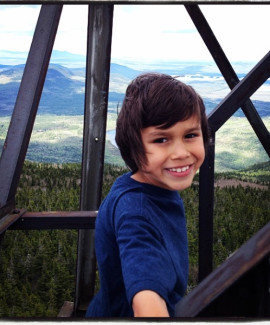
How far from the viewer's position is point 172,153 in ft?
4.56

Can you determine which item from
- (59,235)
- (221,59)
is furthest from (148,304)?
(59,235)

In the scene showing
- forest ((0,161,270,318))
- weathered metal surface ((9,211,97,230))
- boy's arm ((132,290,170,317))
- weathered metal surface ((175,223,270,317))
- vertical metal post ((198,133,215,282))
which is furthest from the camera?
forest ((0,161,270,318))

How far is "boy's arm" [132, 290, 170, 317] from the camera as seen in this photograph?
1.07 metres

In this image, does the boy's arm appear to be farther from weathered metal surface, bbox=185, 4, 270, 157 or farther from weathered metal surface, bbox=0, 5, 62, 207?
weathered metal surface, bbox=185, 4, 270, 157

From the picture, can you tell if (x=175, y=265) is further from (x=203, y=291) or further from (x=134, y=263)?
(x=203, y=291)

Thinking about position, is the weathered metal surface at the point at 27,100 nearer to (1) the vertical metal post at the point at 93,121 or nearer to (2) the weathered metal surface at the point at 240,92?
(1) the vertical metal post at the point at 93,121

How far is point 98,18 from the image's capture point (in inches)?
105

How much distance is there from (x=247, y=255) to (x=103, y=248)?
726mm

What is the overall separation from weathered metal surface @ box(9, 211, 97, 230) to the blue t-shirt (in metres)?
1.11

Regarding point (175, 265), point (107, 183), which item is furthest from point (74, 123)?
point (175, 265)

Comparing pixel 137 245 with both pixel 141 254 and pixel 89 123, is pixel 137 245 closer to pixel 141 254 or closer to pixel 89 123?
pixel 141 254

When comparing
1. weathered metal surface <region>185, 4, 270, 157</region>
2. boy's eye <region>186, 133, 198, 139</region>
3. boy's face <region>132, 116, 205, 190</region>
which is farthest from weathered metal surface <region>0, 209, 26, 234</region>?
weathered metal surface <region>185, 4, 270, 157</region>

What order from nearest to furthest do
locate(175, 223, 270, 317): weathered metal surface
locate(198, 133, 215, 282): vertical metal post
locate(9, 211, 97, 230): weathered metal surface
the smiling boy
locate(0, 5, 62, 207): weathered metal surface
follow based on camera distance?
1. locate(175, 223, 270, 317): weathered metal surface
2. the smiling boy
3. locate(0, 5, 62, 207): weathered metal surface
4. locate(9, 211, 97, 230): weathered metal surface
5. locate(198, 133, 215, 282): vertical metal post

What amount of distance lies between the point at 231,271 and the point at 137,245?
45cm
